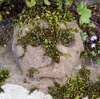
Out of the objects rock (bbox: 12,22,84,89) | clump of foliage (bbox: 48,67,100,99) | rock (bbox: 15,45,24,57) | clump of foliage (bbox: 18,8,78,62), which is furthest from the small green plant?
clump of foliage (bbox: 48,67,100,99)

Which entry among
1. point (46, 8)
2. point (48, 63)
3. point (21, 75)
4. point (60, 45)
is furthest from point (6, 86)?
point (46, 8)

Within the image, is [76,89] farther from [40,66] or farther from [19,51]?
[19,51]

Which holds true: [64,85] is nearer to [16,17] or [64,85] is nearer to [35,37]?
[35,37]

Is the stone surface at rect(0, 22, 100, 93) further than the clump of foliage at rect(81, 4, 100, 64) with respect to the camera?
No

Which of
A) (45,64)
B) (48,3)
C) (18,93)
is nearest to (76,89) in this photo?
(45,64)

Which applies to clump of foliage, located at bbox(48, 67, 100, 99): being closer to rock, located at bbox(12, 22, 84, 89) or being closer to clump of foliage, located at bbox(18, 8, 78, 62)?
rock, located at bbox(12, 22, 84, 89)
